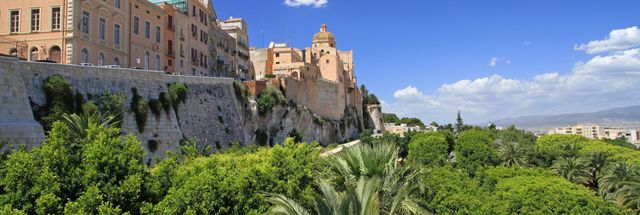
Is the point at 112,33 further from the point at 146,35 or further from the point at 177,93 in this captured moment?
the point at 177,93

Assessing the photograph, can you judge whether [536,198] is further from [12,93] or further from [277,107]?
[277,107]

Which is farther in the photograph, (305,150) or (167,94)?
(167,94)

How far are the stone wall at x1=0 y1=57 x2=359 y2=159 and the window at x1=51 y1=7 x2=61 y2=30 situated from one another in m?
4.57

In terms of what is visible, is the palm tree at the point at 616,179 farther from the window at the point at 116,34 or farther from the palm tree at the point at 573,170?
the window at the point at 116,34

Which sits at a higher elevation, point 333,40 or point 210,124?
point 333,40

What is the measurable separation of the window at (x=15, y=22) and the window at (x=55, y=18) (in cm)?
201

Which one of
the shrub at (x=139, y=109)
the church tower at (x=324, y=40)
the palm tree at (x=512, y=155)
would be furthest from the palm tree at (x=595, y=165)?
the church tower at (x=324, y=40)

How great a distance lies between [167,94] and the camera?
2894 centimetres

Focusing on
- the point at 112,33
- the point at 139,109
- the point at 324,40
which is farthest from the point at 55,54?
the point at 324,40

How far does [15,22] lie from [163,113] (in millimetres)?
9491

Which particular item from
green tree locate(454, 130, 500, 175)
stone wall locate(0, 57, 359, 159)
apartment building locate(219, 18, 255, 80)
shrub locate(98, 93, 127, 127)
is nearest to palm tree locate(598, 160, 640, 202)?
green tree locate(454, 130, 500, 175)

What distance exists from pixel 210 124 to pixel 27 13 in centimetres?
1313

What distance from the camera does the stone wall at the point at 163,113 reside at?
18141mm

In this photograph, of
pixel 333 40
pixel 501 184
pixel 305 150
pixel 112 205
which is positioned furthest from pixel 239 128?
pixel 333 40
